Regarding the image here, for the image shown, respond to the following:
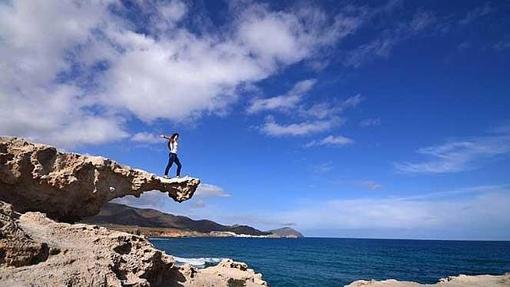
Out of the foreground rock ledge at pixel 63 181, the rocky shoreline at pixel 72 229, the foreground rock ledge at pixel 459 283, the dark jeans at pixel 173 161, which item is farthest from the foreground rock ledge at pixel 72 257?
the foreground rock ledge at pixel 459 283

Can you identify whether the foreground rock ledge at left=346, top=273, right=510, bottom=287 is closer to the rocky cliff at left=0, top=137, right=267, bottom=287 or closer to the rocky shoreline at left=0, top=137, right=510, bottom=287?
the rocky shoreline at left=0, top=137, right=510, bottom=287

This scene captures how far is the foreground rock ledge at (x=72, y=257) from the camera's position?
31.8ft

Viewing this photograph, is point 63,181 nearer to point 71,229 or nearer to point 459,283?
point 71,229

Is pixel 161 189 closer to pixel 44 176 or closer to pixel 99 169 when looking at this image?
pixel 99 169

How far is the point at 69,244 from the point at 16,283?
355 centimetres

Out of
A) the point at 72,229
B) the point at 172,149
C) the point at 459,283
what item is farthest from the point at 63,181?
the point at 459,283

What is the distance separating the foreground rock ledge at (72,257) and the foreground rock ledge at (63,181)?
272cm

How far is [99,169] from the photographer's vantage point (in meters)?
17.7

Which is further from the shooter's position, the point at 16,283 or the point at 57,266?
the point at 57,266

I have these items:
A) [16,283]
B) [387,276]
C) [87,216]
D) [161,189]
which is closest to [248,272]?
[161,189]

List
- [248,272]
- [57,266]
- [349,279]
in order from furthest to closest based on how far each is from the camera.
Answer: [349,279] → [248,272] → [57,266]

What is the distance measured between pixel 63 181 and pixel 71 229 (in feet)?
12.0

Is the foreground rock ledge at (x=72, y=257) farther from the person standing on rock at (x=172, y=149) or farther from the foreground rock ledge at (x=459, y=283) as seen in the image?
the foreground rock ledge at (x=459, y=283)

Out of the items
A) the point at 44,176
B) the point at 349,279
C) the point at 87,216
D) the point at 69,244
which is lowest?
the point at 349,279
